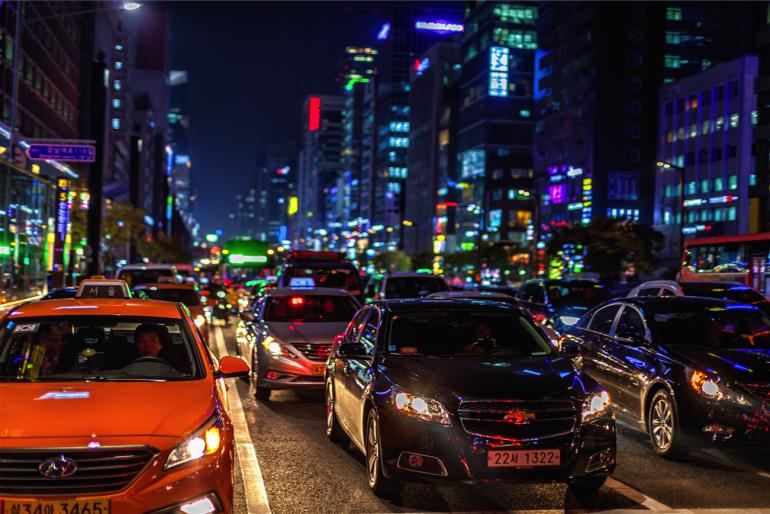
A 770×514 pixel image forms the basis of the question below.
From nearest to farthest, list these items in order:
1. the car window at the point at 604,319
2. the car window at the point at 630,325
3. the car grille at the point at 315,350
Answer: the car window at the point at 630,325, the car window at the point at 604,319, the car grille at the point at 315,350

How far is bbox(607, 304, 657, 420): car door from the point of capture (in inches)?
379

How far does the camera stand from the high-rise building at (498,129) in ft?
411

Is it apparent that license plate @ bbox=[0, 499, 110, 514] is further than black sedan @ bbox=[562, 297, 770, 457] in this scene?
No

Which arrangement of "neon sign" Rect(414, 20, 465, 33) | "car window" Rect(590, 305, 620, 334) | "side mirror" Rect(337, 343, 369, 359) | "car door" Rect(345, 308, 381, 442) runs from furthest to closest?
"neon sign" Rect(414, 20, 465, 33), "car window" Rect(590, 305, 620, 334), "side mirror" Rect(337, 343, 369, 359), "car door" Rect(345, 308, 381, 442)

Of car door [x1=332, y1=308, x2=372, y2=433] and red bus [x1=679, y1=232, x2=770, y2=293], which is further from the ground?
red bus [x1=679, y1=232, x2=770, y2=293]

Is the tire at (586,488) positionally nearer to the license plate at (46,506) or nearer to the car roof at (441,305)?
the car roof at (441,305)

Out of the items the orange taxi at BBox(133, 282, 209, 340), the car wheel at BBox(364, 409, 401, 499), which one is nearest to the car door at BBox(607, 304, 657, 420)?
the car wheel at BBox(364, 409, 401, 499)

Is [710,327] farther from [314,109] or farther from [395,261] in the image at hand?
[395,261]

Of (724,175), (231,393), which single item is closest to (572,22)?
(724,175)

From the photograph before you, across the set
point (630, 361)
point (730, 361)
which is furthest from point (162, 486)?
point (630, 361)

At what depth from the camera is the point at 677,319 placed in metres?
10.2

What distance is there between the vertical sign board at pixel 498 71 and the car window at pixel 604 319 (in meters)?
122

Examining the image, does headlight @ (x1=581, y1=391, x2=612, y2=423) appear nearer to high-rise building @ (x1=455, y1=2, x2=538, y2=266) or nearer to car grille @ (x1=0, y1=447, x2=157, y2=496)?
car grille @ (x1=0, y1=447, x2=157, y2=496)

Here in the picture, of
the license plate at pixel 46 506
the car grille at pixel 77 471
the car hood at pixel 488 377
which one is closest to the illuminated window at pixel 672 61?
the car hood at pixel 488 377
